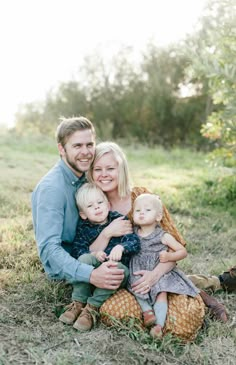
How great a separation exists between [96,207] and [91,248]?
266mm

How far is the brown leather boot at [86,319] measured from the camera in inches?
123

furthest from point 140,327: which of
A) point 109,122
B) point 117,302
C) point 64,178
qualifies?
point 109,122

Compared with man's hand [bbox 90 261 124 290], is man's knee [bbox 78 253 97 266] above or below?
above

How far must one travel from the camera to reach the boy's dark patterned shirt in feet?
10.8

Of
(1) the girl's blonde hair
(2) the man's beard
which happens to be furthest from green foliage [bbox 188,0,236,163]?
(2) the man's beard

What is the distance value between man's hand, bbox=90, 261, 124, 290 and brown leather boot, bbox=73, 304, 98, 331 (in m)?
0.18

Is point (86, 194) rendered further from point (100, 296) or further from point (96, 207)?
point (100, 296)

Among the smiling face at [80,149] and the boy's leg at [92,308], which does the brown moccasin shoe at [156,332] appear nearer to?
the boy's leg at [92,308]

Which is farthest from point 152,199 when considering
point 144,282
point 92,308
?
point 92,308

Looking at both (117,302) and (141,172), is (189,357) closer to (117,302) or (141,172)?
(117,302)

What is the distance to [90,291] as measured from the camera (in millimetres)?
3340

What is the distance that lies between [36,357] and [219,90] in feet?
15.2

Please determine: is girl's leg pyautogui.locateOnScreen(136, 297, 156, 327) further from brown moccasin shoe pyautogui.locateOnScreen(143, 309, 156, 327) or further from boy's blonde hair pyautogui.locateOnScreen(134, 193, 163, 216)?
boy's blonde hair pyautogui.locateOnScreen(134, 193, 163, 216)

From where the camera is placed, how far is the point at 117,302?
3156 millimetres
